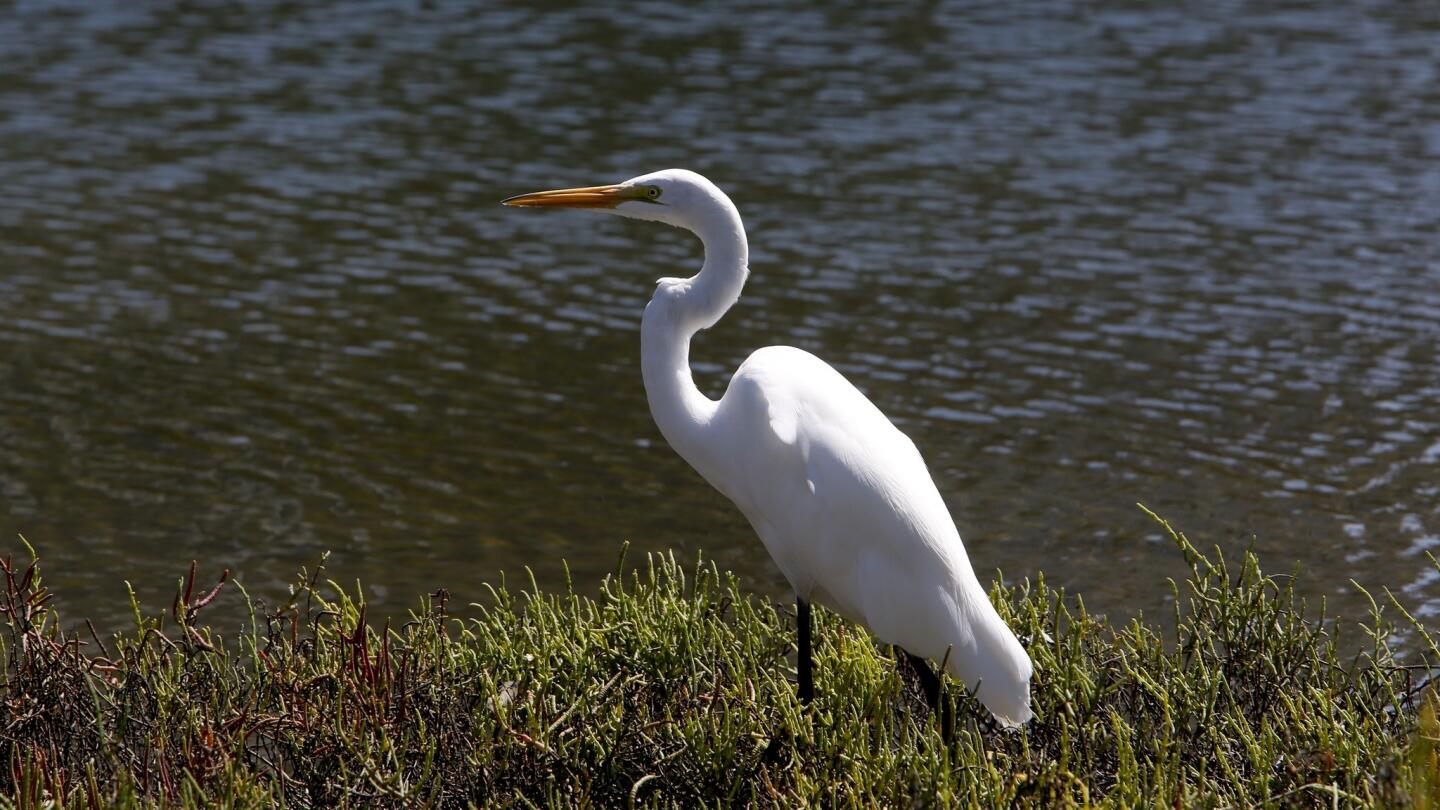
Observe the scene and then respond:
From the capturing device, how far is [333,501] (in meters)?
6.91

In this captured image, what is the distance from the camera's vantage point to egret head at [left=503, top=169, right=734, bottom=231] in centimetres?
424

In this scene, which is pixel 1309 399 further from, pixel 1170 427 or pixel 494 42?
pixel 494 42

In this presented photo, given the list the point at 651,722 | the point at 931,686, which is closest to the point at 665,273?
the point at 931,686

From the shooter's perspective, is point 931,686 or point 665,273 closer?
point 931,686

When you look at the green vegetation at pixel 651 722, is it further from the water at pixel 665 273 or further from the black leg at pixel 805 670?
the water at pixel 665 273

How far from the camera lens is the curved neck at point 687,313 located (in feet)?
13.9

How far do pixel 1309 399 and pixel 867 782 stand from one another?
17.9 ft

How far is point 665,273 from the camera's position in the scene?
33.0ft

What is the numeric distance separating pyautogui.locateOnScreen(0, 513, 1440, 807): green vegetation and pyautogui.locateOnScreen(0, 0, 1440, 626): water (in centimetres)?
175

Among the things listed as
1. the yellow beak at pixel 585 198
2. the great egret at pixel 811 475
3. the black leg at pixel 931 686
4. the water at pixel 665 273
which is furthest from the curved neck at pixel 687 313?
the water at pixel 665 273

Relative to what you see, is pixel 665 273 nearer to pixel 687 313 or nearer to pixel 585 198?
pixel 585 198

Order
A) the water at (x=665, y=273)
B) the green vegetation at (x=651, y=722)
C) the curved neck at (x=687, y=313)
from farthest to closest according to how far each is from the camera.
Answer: the water at (x=665, y=273) → the curved neck at (x=687, y=313) → the green vegetation at (x=651, y=722)

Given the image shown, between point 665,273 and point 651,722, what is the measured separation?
6404mm

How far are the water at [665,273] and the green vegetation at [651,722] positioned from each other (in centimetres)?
175
